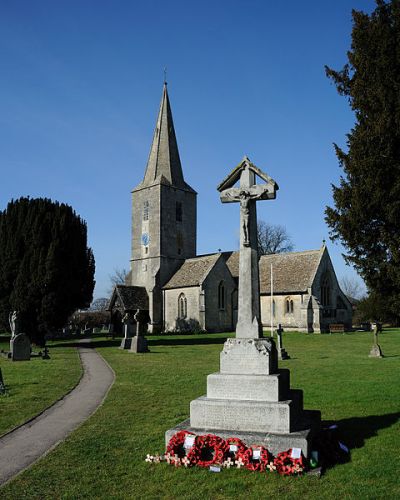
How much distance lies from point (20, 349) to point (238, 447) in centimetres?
1707

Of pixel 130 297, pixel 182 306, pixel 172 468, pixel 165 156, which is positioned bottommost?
pixel 172 468

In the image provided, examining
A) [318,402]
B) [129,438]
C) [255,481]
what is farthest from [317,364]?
[255,481]

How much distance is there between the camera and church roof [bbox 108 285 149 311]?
44875 millimetres

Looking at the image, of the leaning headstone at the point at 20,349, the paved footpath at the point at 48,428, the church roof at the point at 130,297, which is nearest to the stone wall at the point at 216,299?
the church roof at the point at 130,297

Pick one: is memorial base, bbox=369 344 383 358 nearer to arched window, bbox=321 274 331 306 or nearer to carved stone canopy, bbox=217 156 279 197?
carved stone canopy, bbox=217 156 279 197

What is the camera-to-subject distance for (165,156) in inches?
1977

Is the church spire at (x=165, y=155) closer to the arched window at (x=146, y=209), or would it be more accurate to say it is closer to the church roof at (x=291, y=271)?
the arched window at (x=146, y=209)

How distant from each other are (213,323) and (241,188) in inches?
1471

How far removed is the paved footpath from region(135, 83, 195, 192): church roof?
123 feet

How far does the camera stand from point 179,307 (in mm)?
45781

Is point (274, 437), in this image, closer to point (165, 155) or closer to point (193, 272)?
point (193, 272)

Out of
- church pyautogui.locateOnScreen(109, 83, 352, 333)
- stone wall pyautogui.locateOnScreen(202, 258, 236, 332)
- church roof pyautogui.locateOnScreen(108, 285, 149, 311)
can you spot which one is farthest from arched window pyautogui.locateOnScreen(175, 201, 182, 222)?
church roof pyautogui.locateOnScreen(108, 285, 149, 311)

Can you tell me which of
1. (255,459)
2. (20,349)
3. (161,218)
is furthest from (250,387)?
(161,218)

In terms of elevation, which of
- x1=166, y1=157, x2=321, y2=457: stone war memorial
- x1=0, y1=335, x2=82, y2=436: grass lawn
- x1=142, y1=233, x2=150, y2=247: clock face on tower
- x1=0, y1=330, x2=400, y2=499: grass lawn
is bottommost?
x1=0, y1=330, x2=400, y2=499: grass lawn
